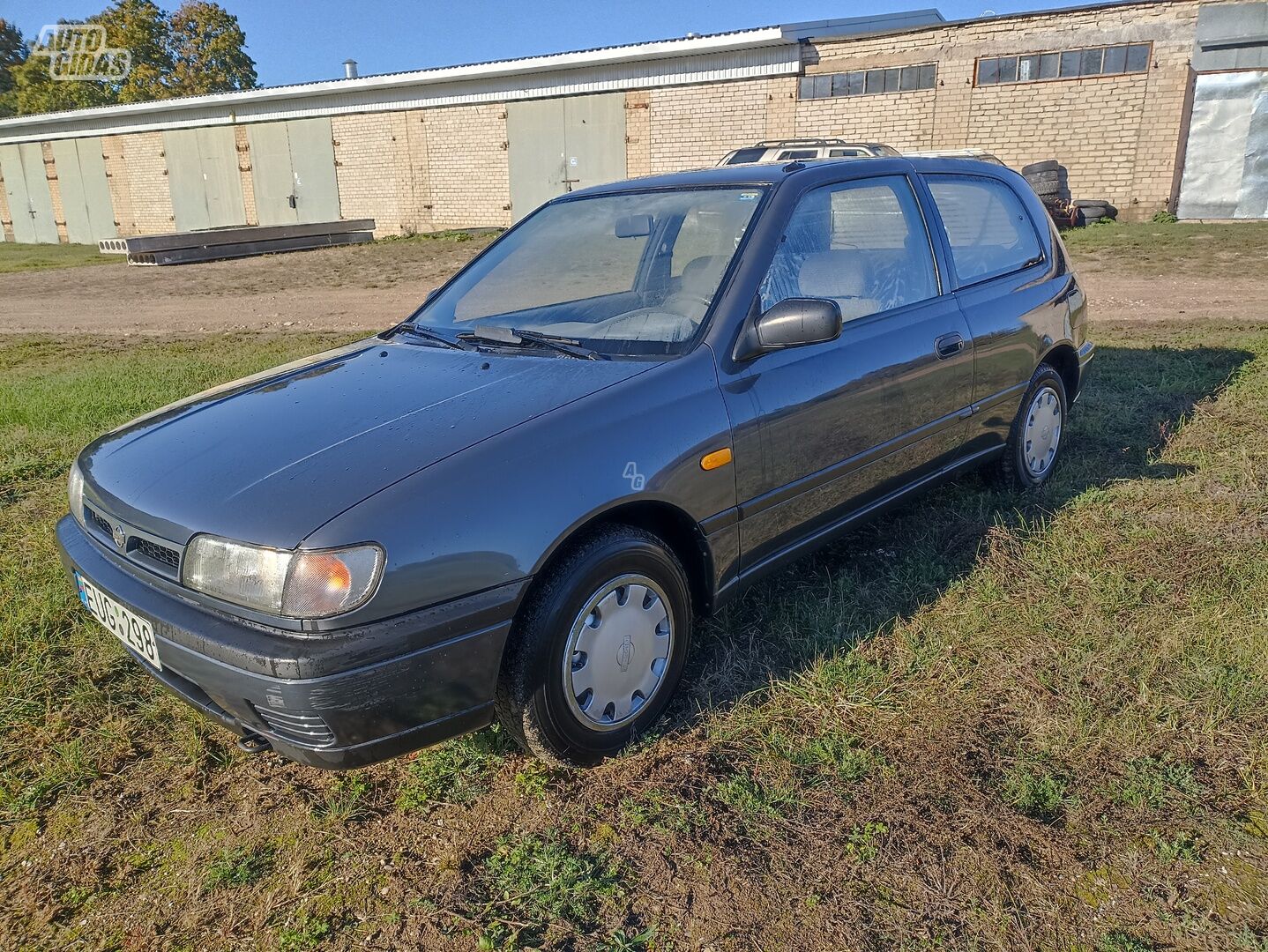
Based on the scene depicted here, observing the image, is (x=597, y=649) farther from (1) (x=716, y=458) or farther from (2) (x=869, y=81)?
(2) (x=869, y=81)

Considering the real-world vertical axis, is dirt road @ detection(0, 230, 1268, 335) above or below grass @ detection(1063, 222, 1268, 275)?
below

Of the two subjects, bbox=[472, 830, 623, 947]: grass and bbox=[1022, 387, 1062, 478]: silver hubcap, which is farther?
bbox=[1022, 387, 1062, 478]: silver hubcap

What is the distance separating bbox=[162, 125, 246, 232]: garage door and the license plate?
28.2m

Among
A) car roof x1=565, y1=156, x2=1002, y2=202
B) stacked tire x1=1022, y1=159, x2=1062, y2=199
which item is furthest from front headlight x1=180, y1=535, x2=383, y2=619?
stacked tire x1=1022, y1=159, x2=1062, y2=199

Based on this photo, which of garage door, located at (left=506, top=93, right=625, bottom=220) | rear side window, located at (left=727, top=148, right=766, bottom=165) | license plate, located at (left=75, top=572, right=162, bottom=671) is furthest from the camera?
garage door, located at (left=506, top=93, right=625, bottom=220)

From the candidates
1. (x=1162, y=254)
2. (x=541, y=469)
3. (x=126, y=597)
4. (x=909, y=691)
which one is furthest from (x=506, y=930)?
(x=1162, y=254)

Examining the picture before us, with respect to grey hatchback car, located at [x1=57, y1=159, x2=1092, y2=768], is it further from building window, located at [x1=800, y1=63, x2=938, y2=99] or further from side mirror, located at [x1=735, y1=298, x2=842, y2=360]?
building window, located at [x1=800, y1=63, x2=938, y2=99]

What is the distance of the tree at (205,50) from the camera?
1897 inches

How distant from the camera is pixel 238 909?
2.12m

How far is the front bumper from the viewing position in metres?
2.00

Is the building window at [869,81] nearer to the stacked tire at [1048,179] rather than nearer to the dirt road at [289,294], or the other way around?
the stacked tire at [1048,179]

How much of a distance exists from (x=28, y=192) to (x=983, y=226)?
3917 cm

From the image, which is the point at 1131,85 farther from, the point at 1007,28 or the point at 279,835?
the point at 279,835

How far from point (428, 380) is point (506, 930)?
61.2 inches
